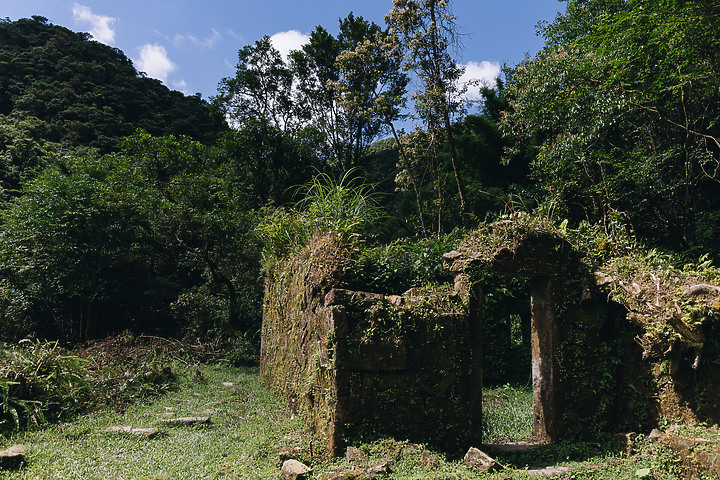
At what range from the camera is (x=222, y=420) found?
17.9 feet

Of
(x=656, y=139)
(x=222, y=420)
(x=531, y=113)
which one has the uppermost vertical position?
(x=531, y=113)

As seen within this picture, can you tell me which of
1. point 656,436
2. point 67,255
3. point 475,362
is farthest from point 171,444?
point 67,255

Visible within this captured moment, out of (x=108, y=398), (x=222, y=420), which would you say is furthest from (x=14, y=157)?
(x=222, y=420)

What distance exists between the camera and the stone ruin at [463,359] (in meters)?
4.03

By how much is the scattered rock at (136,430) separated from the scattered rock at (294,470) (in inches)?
79.9

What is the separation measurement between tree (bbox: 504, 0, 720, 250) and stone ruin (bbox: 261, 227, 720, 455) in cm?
410

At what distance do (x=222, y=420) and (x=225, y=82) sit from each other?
734 inches

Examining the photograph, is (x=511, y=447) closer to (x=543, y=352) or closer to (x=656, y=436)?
(x=543, y=352)

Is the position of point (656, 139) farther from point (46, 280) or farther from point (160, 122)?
point (160, 122)

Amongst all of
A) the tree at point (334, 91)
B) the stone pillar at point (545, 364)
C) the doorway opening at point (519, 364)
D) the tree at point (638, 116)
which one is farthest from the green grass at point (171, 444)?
the tree at point (334, 91)

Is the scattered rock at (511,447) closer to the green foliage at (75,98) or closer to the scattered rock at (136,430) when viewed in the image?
the scattered rock at (136,430)

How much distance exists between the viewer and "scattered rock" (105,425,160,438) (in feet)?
15.8

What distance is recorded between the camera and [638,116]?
Answer: 993 cm

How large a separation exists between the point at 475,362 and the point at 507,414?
2050 mm
